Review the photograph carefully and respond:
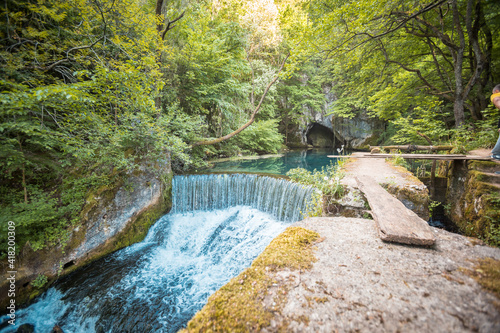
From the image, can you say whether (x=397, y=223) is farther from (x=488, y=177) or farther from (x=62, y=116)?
(x=62, y=116)

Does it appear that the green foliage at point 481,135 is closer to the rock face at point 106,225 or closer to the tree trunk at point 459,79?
the tree trunk at point 459,79

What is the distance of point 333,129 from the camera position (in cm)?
A: 2180

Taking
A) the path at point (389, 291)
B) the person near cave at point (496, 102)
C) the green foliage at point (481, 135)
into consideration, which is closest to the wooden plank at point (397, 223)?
the path at point (389, 291)

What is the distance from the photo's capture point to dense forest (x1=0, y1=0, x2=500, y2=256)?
129 inches

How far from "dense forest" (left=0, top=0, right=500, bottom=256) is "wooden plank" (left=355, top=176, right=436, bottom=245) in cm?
396

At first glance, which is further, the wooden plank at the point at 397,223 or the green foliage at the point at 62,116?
the green foliage at the point at 62,116

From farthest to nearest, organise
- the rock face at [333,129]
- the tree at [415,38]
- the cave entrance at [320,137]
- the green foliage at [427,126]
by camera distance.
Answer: the cave entrance at [320,137], the rock face at [333,129], the green foliage at [427,126], the tree at [415,38]

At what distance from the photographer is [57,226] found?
4059 millimetres

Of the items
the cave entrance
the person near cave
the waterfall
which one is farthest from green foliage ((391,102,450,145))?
the cave entrance

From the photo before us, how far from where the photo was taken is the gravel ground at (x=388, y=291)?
0.86 metres

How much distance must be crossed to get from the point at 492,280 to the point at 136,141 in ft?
20.9

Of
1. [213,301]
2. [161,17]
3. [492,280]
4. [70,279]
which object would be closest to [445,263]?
[492,280]

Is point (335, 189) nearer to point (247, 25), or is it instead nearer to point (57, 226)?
point (57, 226)

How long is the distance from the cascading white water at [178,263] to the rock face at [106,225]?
0.29 m
